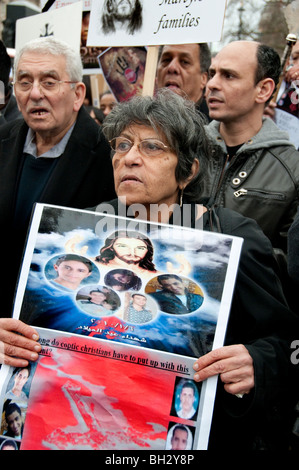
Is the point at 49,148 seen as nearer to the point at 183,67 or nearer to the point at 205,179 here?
the point at 205,179

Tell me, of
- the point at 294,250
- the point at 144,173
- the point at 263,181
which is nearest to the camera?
the point at 294,250

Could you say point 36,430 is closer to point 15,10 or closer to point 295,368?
point 295,368

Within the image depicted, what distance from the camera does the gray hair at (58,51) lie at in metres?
2.99

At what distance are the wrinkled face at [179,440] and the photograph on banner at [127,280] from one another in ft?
0.77

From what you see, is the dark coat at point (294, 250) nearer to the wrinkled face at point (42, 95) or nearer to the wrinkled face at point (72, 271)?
the wrinkled face at point (72, 271)

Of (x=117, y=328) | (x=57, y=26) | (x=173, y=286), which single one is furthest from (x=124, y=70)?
(x=117, y=328)

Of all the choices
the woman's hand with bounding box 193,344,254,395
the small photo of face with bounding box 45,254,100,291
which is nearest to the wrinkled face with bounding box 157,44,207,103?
the small photo of face with bounding box 45,254,100,291

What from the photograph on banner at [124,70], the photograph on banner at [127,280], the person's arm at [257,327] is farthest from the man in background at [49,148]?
the person's arm at [257,327]

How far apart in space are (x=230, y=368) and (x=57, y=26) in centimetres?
257

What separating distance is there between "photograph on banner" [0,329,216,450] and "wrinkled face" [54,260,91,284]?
0.19m

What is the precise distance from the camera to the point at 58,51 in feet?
9.90
